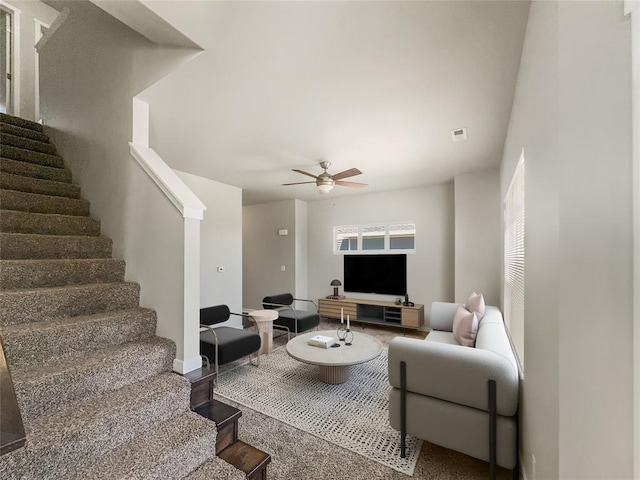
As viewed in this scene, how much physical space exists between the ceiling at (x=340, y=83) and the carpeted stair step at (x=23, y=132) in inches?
50.0

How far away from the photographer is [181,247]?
1905mm

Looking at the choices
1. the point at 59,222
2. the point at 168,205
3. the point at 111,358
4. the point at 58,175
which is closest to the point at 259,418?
the point at 111,358

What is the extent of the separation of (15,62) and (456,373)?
7390 mm

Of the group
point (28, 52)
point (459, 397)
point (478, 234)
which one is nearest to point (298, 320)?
point (459, 397)

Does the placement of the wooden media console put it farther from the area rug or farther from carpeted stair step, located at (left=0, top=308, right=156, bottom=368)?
carpeted stair step, located at (left=0, top=308, right=156, bottom=368)

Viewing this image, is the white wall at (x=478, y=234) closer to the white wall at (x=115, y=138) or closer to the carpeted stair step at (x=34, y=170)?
the white wall at (x=115, y=138)

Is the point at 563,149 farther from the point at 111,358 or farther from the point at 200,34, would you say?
the point at 111,358

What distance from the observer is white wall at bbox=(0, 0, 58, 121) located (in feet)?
14.5

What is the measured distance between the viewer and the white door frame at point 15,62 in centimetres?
435

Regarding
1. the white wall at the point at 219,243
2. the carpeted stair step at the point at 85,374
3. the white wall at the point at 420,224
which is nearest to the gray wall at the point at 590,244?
the carpeted stair step at the point at 85,374

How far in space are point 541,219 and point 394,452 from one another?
188 cm

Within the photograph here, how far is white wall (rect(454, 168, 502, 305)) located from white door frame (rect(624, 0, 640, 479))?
356 cm

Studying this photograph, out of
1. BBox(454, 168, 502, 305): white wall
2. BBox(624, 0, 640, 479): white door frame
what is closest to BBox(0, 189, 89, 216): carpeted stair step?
BBox(624, 0, 640, 479): white door frame

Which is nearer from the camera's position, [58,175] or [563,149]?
[563,149]
